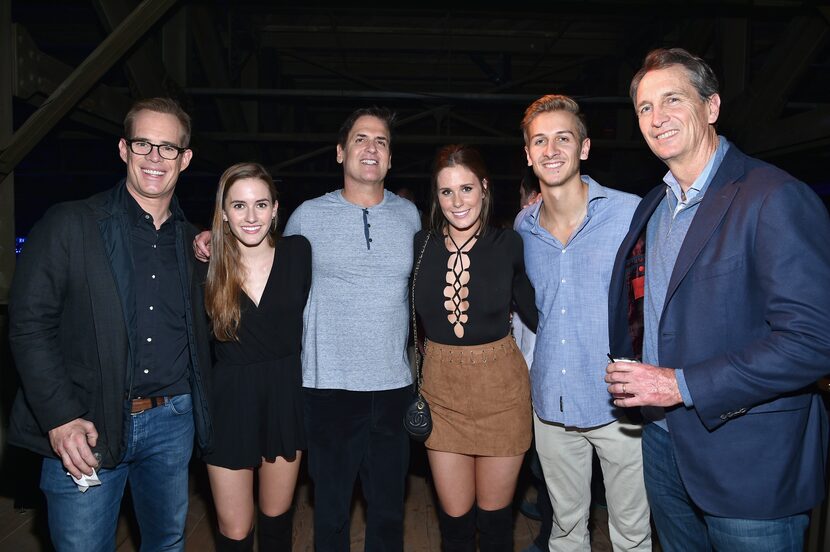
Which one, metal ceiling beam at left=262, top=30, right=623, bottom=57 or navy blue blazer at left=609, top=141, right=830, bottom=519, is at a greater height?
metal ceiling beam at left=262, top=30, right=623, bottom=57

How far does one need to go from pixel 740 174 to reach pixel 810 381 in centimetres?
58

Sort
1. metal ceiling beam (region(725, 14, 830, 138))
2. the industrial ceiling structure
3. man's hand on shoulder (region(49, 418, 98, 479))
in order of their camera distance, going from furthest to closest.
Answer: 1. metal ceiling beam (region(725, 14, 830, 138))
2. the industrial ceiling structure
3. man's hand on shoulder (region(49, 418, 98, 479))

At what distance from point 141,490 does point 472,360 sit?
4.56 ft

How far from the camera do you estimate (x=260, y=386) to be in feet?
7.56

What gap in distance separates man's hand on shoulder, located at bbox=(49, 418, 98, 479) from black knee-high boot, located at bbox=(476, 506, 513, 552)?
153 centimetres

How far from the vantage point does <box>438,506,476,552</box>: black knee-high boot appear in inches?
96.3

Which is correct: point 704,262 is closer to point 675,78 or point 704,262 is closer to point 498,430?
point 675,78

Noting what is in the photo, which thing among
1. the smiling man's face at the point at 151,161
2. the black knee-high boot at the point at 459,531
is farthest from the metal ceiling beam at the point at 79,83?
the black knee-high boot at the point at 459,531

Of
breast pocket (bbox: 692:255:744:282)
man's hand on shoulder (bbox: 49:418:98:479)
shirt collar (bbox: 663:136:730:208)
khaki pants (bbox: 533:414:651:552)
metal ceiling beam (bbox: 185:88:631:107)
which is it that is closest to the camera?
breast pocket (bbox: 692:255:744:282)

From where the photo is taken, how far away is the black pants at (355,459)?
2412 millimetres

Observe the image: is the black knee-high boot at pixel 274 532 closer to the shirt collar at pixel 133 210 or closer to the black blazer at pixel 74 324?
the black blazer at pixel 74 324

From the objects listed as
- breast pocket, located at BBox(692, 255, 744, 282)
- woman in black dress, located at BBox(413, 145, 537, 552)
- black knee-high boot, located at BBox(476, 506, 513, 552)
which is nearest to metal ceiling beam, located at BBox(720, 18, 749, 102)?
woman in black dress, located at BBox(413, 145, 537, 552)

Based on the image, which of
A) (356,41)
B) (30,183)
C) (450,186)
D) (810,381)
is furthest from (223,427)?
(30,183)

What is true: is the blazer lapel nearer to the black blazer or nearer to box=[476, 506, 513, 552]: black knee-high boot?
box=[476, 506, 513, 552]: black knee-high boot
